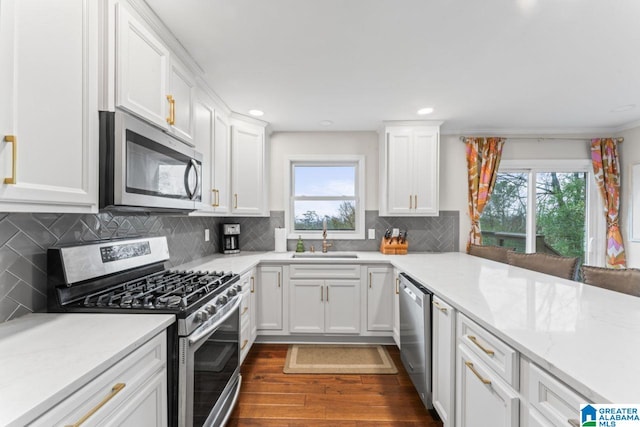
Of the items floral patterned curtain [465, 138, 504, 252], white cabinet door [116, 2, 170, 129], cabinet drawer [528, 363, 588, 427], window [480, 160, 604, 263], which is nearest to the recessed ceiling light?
window [480, 160, 604, 263]

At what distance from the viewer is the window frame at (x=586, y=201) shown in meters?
3.45

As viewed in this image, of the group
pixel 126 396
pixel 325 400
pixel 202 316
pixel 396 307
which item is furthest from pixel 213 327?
pixel 396 307

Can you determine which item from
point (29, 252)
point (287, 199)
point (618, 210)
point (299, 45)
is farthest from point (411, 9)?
point (618, 210)

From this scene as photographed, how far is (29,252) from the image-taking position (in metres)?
1.22

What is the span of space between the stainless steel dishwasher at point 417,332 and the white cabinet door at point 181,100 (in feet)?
6.18

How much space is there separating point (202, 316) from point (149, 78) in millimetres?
1249

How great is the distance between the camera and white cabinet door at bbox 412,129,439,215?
3.14 metres

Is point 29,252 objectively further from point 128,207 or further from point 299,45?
point 299,45

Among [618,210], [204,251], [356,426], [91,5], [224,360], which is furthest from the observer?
[618,210]

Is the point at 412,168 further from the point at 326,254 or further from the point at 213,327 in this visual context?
the point at 213,327

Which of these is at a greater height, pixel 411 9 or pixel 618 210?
pixel 411 9

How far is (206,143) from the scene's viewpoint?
235 centimetres

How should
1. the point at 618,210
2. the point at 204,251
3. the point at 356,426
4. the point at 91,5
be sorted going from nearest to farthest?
1. the point at 91,5
2. the point at 356,426
3. the point at 204,251
4. the point at 618,210

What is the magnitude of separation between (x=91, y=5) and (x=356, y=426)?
2.56 metres
